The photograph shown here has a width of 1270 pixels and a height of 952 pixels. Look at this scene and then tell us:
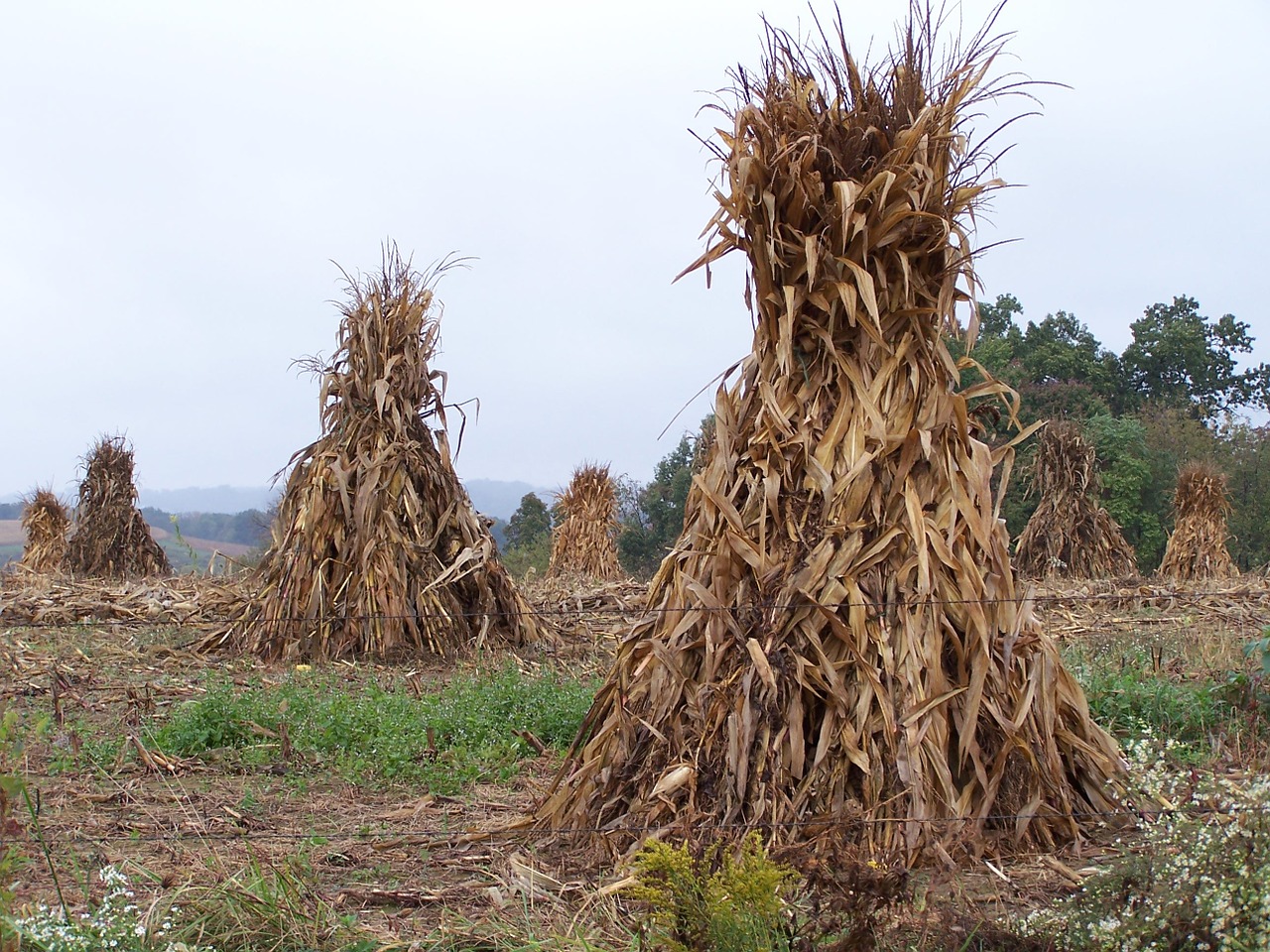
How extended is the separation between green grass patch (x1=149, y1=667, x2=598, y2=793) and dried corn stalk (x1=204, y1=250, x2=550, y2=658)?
1835 millimetres

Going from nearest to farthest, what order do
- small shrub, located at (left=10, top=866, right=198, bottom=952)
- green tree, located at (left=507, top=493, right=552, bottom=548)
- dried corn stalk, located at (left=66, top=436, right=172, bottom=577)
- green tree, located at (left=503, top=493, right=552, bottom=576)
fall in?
small shrub, located at (left=10, top=866, right=198, bottom=952)
dried corn stalk, located at (left=66, top=436, right=172, bottom=577)
green tree, located at (left=503, top=493, right=552, bottom=576)
green tree, located at (left=507, top=493, right=552, bottom=548)

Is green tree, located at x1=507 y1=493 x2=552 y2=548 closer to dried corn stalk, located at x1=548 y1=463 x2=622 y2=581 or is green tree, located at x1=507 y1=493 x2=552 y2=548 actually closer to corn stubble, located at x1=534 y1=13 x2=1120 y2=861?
dried corn stalk, located at x1=548 y1=463 x2=622 y2=581

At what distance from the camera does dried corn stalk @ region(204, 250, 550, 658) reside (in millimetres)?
8312

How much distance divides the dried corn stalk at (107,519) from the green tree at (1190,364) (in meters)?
29.3

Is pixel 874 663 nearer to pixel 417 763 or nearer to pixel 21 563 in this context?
pixel 417 763

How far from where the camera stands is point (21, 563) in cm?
1938

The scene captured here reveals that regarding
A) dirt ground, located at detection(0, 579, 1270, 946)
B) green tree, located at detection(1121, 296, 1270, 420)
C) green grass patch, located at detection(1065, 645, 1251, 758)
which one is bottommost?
dirt ground, located at detection(0, 579, 1270, 946)

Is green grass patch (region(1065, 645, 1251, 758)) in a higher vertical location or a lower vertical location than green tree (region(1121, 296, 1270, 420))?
lower

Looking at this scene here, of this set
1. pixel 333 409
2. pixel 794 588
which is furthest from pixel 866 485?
pixel 333 409

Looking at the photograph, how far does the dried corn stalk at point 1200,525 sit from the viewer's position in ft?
62.7

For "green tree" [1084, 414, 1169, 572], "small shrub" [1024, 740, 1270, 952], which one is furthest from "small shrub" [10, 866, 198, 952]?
"green tree" [1084, 414, 1169, 572]

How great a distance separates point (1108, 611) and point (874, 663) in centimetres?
809

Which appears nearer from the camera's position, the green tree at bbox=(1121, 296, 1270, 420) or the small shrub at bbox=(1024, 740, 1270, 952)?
the small shrub at bbox=(1024, 740, 1270, 952)

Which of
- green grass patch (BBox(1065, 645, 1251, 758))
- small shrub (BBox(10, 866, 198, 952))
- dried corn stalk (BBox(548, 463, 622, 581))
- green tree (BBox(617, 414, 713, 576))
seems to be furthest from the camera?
green tree (BBox(617, 414, 713, 576))
